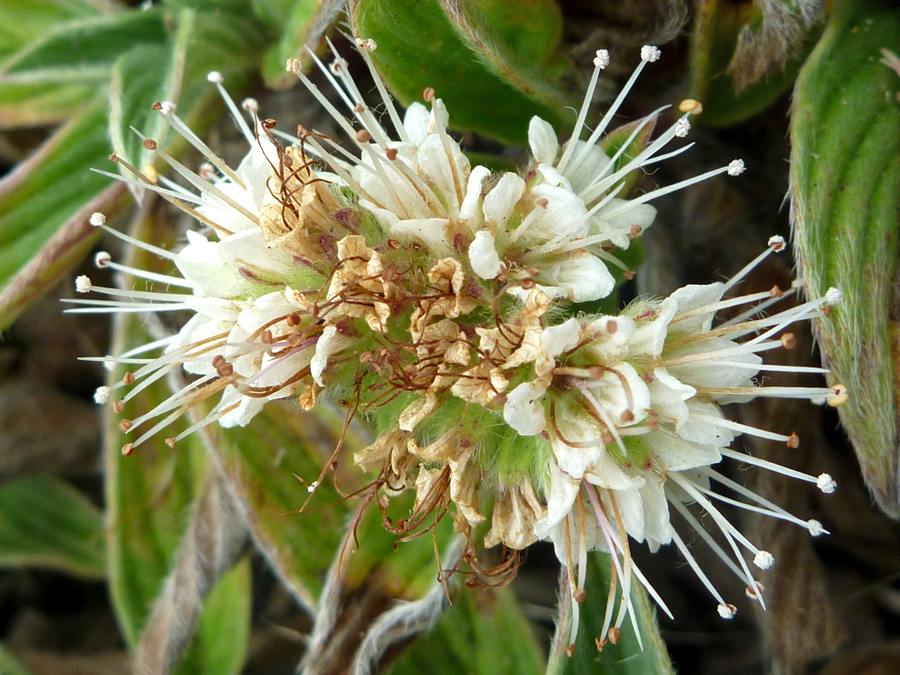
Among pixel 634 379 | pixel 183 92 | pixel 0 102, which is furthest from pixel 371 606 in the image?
pixel 0 102

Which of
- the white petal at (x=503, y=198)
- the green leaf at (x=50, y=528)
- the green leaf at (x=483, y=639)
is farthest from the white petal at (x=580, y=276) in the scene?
the green leaf at (x=50, y=528)

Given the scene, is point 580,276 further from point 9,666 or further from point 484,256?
point 9,666

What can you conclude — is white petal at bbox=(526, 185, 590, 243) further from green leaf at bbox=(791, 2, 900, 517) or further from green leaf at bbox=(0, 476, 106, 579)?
green leaf at bbox=(0, 476, 106, 579)

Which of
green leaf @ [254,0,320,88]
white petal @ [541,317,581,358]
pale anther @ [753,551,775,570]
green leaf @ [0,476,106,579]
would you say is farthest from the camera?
green leaf @ [0,476,106,579]

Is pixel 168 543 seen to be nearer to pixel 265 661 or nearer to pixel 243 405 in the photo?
pixel 265 661

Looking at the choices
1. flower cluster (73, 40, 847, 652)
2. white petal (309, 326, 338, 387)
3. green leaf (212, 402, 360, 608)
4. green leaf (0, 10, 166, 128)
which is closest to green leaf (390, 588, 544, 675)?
green leaf (212, 402, 360, 608)

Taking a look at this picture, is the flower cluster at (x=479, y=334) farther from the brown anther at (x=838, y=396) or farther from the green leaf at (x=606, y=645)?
the green leaf at (x=606, y=645)
